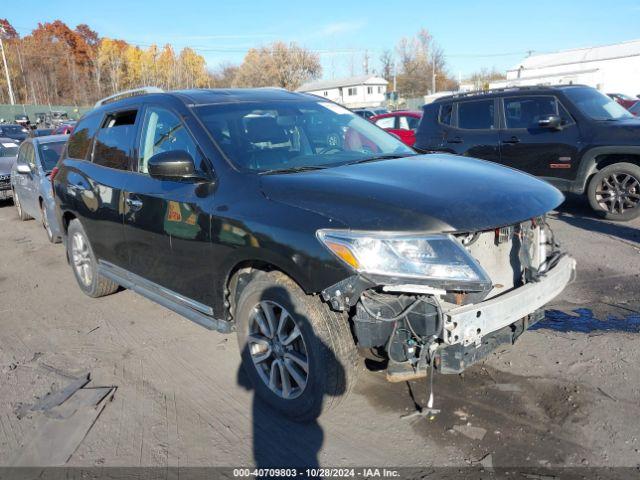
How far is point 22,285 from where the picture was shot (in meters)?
6.43

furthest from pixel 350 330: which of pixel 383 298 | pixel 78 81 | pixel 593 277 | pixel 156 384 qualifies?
pixel 78 81

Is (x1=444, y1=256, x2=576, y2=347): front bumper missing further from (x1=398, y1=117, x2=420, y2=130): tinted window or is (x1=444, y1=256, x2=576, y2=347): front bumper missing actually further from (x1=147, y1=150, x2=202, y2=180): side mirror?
(x1=398, y1=117, x2=420, y2=130): tinted window

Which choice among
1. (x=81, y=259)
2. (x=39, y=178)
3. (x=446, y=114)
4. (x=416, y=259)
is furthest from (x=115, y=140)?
(x=446, y=114)

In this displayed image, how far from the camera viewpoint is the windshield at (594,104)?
25.8 ft

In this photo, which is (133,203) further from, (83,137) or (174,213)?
(83,137)

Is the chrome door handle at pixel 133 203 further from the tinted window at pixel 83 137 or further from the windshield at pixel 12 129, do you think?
the windshield at pixel 12 129

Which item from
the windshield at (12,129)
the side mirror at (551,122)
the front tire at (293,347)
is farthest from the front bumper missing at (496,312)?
the windshield at (12,129)

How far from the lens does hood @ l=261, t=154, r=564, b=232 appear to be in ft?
8.95

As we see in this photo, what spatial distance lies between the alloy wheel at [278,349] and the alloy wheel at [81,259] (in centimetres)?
284

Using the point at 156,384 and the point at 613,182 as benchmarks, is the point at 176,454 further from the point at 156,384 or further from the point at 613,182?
the point at 613,182

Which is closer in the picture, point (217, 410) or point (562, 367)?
point (217, 410)

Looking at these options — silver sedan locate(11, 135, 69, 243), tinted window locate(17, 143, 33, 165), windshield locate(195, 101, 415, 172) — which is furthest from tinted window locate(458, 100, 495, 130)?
tinted window locate(17, 143, 33, 165)

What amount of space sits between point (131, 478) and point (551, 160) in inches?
286

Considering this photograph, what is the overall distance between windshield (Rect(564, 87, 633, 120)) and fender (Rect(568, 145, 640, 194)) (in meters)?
0.54
